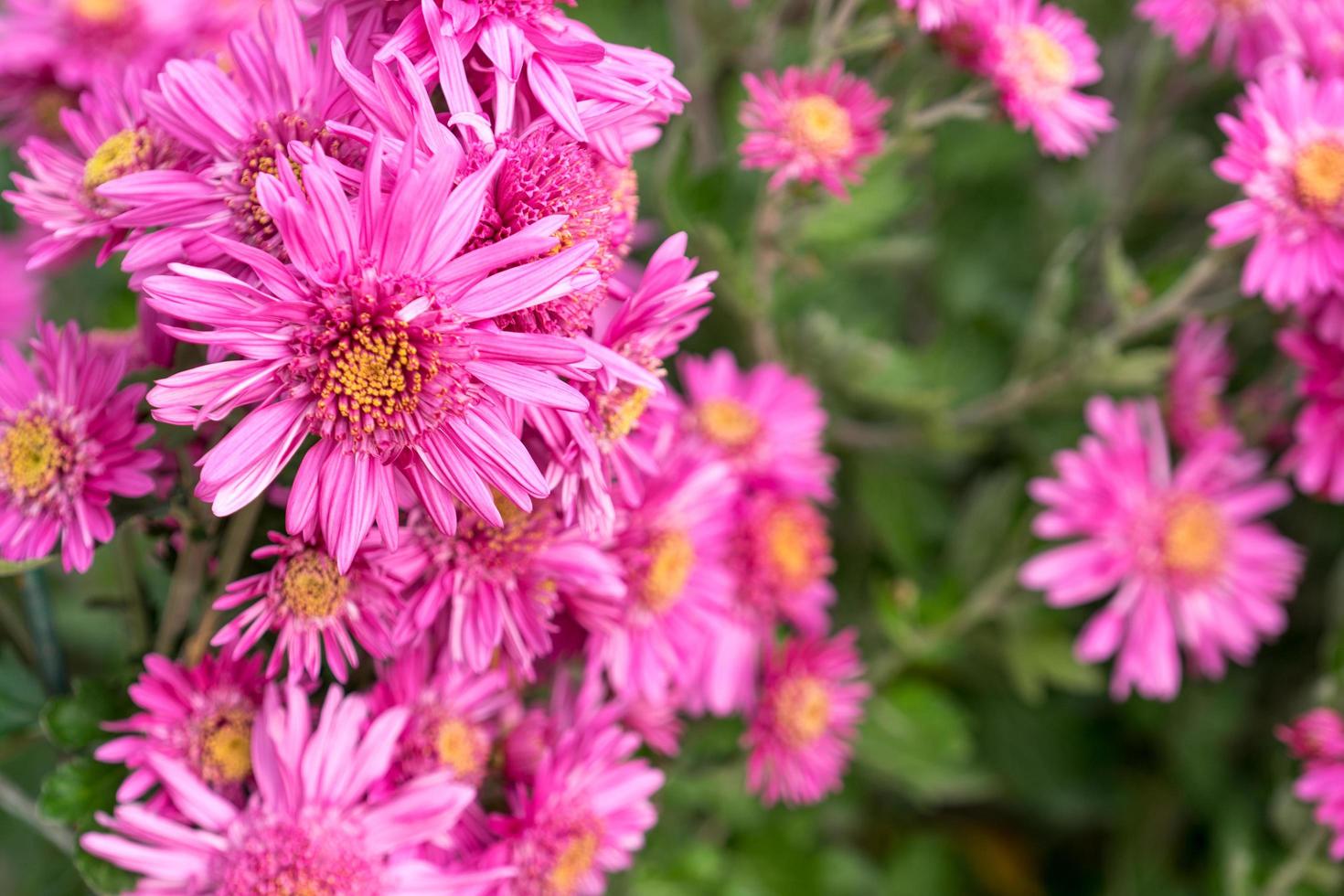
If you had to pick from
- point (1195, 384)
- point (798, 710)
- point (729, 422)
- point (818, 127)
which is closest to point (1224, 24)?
point (1195, 384)

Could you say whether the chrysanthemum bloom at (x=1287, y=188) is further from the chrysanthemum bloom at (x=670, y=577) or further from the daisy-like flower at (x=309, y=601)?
the daisy-like flower at (x=309, y=601)

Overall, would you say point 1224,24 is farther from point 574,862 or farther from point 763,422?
point 574,862

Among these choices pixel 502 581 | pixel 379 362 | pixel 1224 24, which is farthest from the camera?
pixel 1224 24

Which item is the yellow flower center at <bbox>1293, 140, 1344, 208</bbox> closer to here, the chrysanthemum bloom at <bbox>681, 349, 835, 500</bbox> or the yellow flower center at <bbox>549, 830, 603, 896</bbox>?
the chrysanthemum bloom at <bbox>681, 349, 835, 500</bbox>

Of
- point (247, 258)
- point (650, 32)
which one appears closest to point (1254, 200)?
point (650, 32)

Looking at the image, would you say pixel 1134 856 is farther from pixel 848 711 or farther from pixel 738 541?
pixel 738 541

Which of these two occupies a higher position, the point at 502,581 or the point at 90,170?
the point at 90,170

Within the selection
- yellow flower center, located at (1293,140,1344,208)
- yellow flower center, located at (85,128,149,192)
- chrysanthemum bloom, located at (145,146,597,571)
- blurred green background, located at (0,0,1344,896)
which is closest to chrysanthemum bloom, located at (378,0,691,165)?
chrysanthemum bloom, located at (145,146,597,571)
